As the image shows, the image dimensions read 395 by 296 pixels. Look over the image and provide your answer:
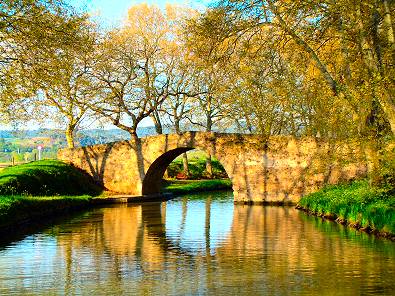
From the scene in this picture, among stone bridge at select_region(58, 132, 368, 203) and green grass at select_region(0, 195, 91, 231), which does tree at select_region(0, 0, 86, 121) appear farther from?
stone bridge at select_region(58, 132, 368, 203)

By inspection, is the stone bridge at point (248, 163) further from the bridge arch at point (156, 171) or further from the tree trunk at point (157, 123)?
the tree trunk at point (157, 123)

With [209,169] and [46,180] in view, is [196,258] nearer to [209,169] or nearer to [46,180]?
[46,180]

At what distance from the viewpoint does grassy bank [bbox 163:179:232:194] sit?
46656 millimetres

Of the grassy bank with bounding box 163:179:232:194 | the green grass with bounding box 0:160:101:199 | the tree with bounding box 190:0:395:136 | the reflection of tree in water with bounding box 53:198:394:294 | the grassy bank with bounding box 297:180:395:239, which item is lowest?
the reflection of tree in water with bounding box 53:198:394:294

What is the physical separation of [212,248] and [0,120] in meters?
Result: 17.4

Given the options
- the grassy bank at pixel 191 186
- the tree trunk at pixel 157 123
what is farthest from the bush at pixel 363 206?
the tree trunk at pixel 157 123

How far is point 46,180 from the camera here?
3531 cm

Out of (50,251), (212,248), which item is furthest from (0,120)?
(212,248)

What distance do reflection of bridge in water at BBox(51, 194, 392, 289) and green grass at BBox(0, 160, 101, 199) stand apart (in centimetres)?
437

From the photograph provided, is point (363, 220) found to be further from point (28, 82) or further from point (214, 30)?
point (28, 82)

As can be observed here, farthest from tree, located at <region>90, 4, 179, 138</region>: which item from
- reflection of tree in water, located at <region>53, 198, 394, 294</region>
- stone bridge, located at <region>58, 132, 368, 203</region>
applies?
reflection of tree in water, located at <region>53, 198, 394, 294</region>

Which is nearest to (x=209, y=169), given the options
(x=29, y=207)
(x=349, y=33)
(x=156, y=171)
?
(x=156, y=171)

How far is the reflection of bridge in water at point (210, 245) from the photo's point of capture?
14.8 meters

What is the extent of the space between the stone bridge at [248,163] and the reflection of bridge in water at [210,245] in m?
5.64
